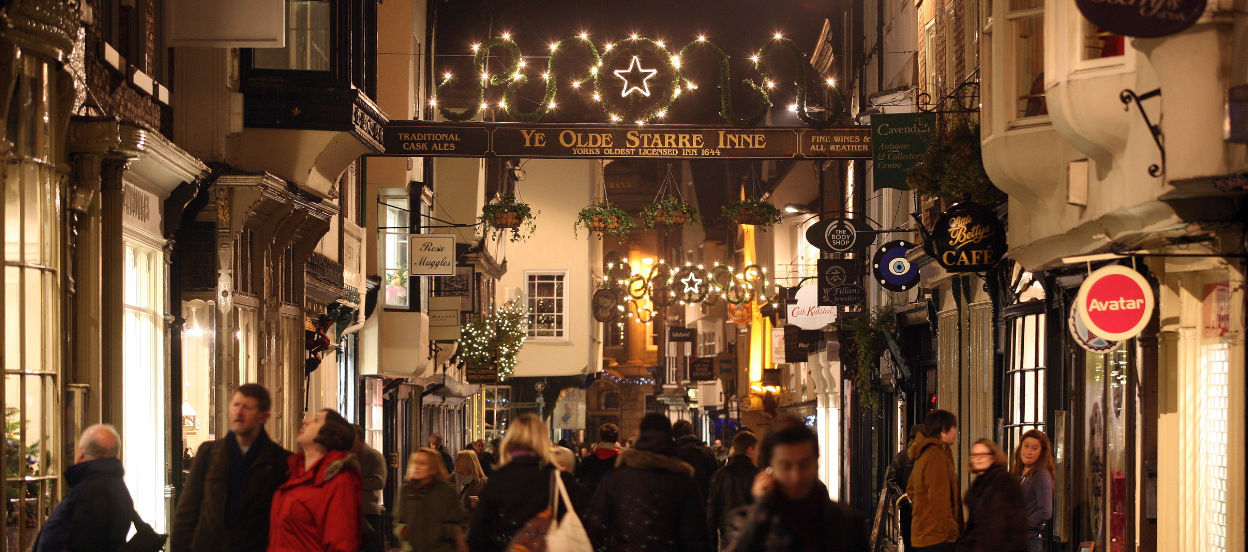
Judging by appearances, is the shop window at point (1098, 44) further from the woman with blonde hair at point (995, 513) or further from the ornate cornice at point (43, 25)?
the ornate cornice at point (43, 25)

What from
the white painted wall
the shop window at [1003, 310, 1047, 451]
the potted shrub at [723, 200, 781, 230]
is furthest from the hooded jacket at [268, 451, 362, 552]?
the white painted wall

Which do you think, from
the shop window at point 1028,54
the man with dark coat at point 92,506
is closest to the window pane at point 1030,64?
the shop window at point 1028,54

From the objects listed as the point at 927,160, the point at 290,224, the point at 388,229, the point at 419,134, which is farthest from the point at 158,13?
the point at 388,229

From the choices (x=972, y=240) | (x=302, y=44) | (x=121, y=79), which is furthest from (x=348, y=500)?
(x=302, y=44)

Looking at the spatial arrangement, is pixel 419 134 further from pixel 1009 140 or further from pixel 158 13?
pixel 1009 140

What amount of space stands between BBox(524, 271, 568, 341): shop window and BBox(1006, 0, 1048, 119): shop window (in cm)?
3693

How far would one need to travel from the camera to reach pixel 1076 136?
1216cm

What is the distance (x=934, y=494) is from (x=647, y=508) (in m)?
5.83

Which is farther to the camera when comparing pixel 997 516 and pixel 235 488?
pixel 997 516

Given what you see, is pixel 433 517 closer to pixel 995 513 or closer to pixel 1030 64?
pixel 995 513

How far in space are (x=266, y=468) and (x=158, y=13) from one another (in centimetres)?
843

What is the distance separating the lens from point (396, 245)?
101 ft

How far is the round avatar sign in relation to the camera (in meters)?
11.8

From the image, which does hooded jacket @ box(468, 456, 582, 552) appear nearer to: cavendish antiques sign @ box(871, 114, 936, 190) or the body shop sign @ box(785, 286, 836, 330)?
cavendish antiques sign @ box(871, 114, 936, 190)
